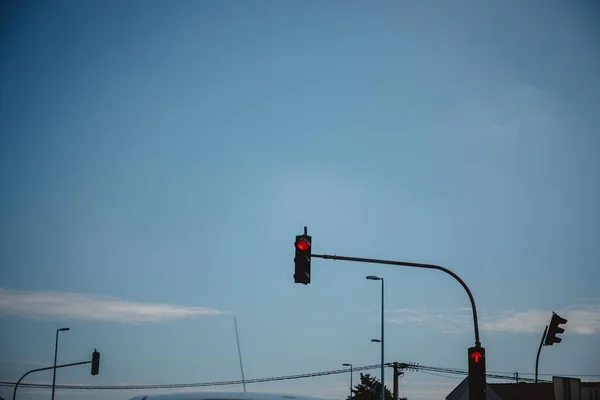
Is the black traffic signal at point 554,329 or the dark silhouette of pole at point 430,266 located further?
the black traffic signal at point 554,329

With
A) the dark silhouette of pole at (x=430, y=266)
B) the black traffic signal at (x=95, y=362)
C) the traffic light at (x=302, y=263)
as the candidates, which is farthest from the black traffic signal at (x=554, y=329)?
the black traffic signal at (x=95, y=362)

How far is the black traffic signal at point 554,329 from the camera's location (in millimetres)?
20922

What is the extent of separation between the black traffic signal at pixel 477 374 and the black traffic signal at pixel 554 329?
5660mm

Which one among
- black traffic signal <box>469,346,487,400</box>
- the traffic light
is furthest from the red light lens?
black traffic signal <box>469,346,487,400</box>

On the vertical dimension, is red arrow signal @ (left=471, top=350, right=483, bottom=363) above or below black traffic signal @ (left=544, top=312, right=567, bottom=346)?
below

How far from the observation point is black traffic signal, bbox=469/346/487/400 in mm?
15816

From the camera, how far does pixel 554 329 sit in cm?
2102

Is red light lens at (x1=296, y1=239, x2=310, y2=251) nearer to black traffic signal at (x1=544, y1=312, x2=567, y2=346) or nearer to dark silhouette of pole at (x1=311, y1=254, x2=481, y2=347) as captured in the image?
dark silhouette of pole at (x1=311, y1=254, x2=481, y2=347)

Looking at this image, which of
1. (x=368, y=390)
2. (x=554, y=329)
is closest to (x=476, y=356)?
(x=554, y=329)

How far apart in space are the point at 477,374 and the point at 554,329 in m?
6.14

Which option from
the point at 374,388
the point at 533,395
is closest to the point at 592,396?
the point at 533,395

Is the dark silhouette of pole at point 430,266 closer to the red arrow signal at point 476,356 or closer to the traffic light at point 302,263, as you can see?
the red arrow signal at point 476,356

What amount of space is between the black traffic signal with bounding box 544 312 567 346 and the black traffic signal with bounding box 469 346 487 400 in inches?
223

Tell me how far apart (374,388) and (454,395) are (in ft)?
139
